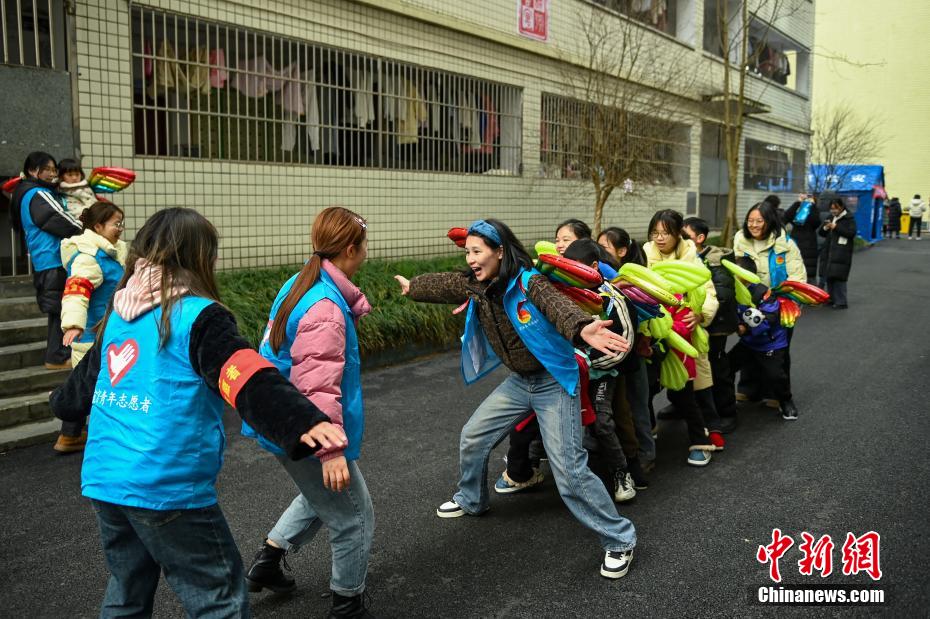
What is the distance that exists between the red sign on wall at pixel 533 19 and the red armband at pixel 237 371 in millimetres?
12667

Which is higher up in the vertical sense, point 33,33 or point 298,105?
point 33,33

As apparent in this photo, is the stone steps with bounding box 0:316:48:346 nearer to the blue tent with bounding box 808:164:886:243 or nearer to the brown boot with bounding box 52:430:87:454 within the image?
the brown boot with bounding box 52:430:87:454

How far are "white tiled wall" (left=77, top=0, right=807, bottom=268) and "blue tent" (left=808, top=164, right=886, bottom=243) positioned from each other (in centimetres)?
1356

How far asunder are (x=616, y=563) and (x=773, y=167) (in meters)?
25.2

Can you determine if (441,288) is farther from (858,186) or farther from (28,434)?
(858,186)

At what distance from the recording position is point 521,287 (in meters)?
3.94

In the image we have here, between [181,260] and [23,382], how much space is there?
4.57m

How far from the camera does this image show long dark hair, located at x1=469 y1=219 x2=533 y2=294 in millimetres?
3965

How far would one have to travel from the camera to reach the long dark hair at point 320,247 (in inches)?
126

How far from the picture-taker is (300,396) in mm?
2453

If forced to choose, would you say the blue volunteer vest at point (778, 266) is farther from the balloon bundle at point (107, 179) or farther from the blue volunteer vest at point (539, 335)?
the balloon bundle at point (107, 179)

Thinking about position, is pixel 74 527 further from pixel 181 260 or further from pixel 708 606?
pixel 708 606

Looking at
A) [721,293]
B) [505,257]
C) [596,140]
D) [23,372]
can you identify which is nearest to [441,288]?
[505,257]

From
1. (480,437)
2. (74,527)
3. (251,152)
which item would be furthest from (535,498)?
(251,152)
